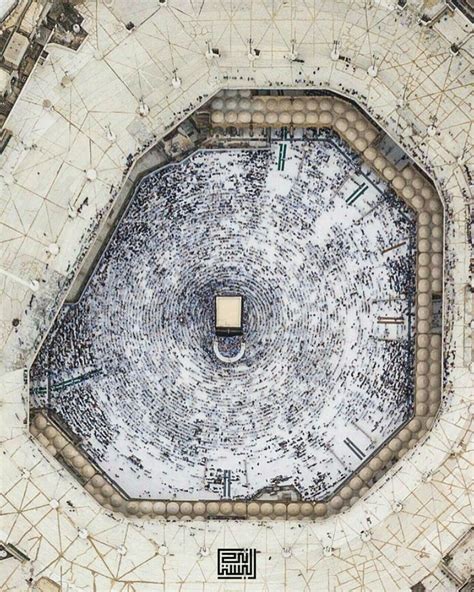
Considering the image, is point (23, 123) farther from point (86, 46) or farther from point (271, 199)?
point (271, 199)

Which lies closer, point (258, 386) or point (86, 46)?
point (86, 46)

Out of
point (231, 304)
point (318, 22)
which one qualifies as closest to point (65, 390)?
point (231, 304)

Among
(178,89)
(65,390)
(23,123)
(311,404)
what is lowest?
(65,390)

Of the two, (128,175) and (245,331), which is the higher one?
(128,175)

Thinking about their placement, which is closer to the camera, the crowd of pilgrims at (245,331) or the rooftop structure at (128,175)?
the rooftop structure at (128,175)

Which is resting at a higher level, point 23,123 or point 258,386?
point 23,123

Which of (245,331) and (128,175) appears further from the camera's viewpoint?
(245,331)

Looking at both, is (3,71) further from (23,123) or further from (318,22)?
(318,22)

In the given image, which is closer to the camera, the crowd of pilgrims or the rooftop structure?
the rooftop structure
